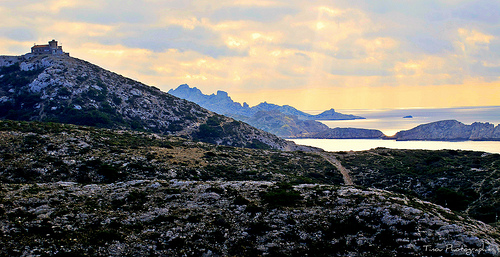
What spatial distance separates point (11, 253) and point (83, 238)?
4024 mm

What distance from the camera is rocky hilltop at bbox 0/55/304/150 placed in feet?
346

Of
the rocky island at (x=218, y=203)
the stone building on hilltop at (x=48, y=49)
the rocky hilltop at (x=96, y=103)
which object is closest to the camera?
the rocky island at (x=218, y=203)

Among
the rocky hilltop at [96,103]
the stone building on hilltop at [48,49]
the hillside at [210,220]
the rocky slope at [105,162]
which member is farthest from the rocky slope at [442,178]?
the stone building on hilltop at [48,49]

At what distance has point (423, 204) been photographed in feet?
89.8

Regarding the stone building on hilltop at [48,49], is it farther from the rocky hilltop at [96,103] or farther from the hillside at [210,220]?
the hillside at [210,220]

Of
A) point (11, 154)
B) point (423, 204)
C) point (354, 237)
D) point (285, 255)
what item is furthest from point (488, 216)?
point (11, 154)

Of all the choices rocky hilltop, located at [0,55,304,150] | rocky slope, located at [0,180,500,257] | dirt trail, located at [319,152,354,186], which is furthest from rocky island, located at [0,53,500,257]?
rocky hilltop, located at [0,55,304,150]

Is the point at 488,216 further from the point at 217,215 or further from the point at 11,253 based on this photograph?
the point at 11,253

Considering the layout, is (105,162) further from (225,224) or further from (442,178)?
(442,178)

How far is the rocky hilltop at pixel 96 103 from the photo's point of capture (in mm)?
105438

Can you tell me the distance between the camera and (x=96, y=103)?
117 metres

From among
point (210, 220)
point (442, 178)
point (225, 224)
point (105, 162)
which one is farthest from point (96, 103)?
point (442, 178)

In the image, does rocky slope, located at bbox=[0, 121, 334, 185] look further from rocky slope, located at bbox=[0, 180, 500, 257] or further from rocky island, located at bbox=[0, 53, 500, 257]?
rocky slope, located at bbox=[0, 180, 500, 257]

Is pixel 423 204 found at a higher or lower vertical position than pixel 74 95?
lower
